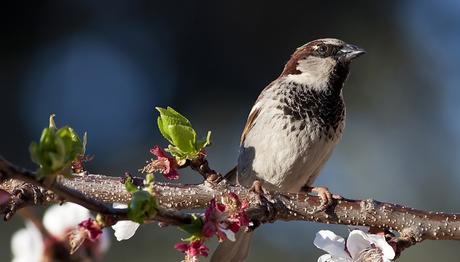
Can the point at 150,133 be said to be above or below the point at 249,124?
below

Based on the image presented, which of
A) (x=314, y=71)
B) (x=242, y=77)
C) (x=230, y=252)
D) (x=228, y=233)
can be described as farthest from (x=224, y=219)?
(x=242, y=77)

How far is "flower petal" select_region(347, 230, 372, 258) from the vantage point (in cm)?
147

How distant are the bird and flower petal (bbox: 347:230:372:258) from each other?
107 centimetres

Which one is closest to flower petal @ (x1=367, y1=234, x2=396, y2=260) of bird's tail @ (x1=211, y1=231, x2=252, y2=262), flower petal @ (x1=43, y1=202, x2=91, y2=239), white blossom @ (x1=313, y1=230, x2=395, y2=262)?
white blossom @ (x1=313, y1=230, x2=395, y2=262)

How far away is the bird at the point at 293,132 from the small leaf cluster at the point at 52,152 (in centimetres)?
148

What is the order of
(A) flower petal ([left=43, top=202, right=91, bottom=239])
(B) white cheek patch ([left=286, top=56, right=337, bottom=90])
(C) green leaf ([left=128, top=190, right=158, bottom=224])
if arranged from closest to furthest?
(A) flower petal ([left=43, top=202, right=91, bottom=239]) → (C) green leaf ([left=128, top=190, right=158, bottom=224]) → (B) white cheek patch ([left=286, top=56, right=337, bottom=90])

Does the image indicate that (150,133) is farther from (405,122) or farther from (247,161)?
(247,161)

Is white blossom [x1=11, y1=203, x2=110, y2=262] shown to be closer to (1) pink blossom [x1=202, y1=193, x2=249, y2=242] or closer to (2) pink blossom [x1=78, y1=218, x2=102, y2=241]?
(2) pink blossom [x1=78, y1=218, x2=102, y2=241]

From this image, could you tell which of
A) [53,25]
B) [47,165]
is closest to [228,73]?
[53,25]

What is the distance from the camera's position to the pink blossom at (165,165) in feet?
5.18

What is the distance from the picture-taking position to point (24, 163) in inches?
219

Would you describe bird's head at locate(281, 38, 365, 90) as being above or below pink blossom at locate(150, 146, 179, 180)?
below

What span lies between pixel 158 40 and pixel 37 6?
1.09 m

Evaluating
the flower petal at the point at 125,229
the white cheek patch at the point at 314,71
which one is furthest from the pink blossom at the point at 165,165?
the white cheek patch at the point at 314,71
